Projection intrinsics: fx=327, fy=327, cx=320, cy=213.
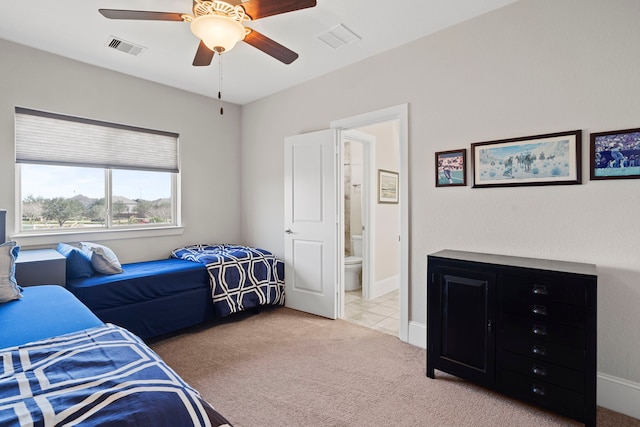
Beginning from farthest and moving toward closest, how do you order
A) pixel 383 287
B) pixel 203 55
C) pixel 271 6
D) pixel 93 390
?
pixel 383 287 → pixel 203 55 → pixel 271 6 → pixel 93 390

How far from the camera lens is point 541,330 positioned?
6.31 feet

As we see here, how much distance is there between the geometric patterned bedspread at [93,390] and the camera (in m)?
0.85

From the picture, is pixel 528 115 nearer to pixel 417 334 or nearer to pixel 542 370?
pixel 542 370

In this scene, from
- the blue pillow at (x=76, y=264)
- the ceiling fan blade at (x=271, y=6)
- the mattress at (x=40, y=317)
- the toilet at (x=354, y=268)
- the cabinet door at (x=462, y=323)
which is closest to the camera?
the mattress at (x=40, y=317)

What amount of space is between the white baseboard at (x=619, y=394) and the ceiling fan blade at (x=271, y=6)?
2857 millimetres

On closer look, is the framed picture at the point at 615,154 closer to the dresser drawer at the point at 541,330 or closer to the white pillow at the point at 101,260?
the dresser drawer at the point at 541,330

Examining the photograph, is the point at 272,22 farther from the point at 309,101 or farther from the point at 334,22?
the point at 309,101

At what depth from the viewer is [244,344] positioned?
9.66 ft

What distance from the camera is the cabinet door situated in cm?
212

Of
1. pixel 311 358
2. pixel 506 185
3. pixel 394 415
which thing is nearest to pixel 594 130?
pixel 506 185

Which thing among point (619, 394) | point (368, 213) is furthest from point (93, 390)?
point (368, 213)

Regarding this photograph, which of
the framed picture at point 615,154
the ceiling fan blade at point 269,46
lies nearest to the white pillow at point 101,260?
the ceiling fan blade at point 269,46

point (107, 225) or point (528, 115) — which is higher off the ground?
point (528, 115)

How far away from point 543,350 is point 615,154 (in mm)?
1269
